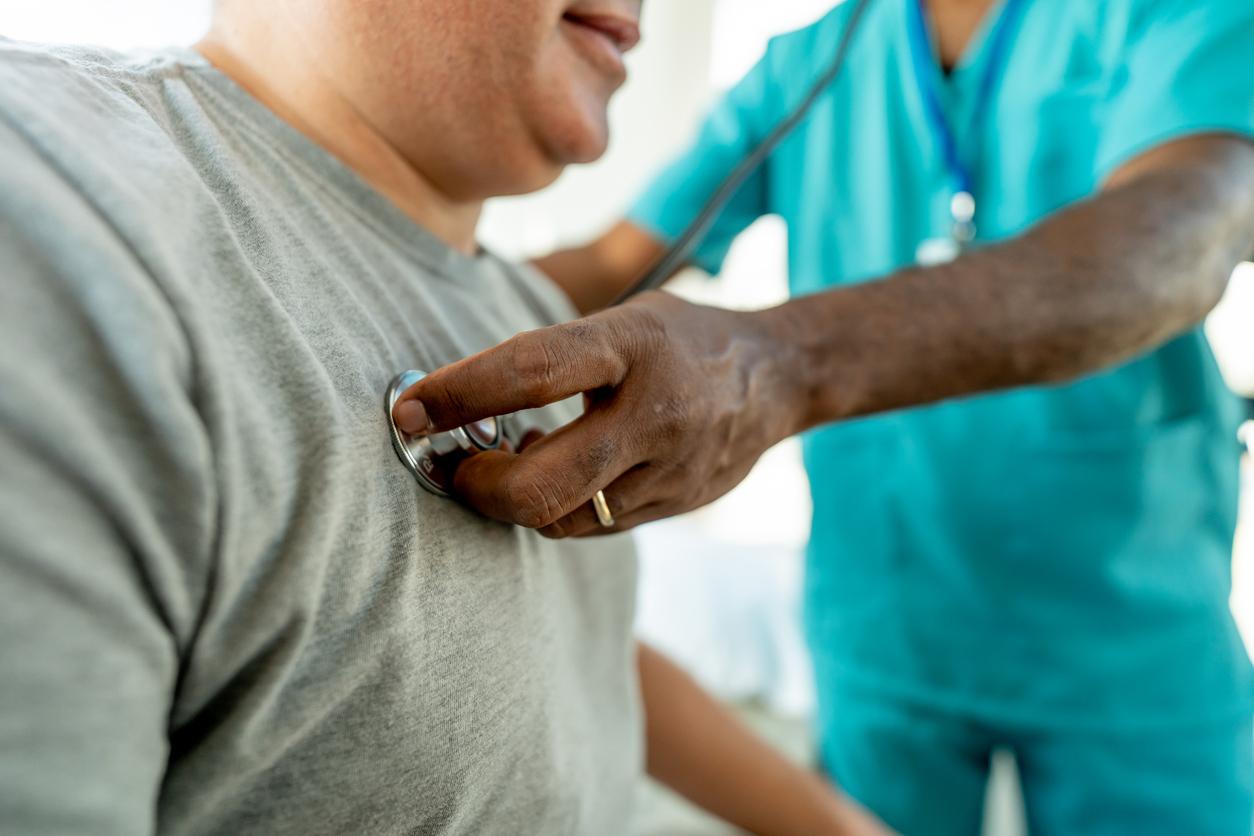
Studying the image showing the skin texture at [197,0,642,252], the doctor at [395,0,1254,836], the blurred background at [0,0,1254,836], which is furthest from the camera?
the blurred background at [0,0,1254,836]

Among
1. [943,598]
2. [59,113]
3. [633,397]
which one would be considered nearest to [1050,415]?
[943,598]

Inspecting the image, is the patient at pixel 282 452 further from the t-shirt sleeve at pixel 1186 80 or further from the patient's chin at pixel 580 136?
the t-shirt sleeve at pixel 1186 80

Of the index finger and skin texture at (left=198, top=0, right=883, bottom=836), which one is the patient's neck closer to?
skin texture at (left=198, top=0, right=883, bottom=836)

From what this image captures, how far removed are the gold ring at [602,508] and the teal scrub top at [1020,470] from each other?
566 mm

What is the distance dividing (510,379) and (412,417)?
55mm

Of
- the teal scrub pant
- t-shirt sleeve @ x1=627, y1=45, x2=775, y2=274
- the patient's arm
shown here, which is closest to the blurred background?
t-shirt sleeve @ x1=627, y1=45, x2=775, y2=274

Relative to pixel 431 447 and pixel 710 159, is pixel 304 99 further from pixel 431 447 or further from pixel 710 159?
pixel 710 159

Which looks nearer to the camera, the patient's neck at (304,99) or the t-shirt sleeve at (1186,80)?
the patient's neck at (304,99)

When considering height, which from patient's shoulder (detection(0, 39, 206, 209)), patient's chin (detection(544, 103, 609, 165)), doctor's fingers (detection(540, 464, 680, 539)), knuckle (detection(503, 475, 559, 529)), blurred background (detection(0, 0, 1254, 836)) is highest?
patient's shoulder (detection(0, 39, 206, 209))

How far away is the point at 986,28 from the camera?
1.02 m

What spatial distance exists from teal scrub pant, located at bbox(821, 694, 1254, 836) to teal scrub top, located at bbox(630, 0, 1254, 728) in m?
0.03

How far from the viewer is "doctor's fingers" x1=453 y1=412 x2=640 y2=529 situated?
0.46 m

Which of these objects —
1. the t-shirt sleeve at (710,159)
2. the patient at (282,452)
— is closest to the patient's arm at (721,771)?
the patient at (282,452)

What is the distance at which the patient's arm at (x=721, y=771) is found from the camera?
86 cm
